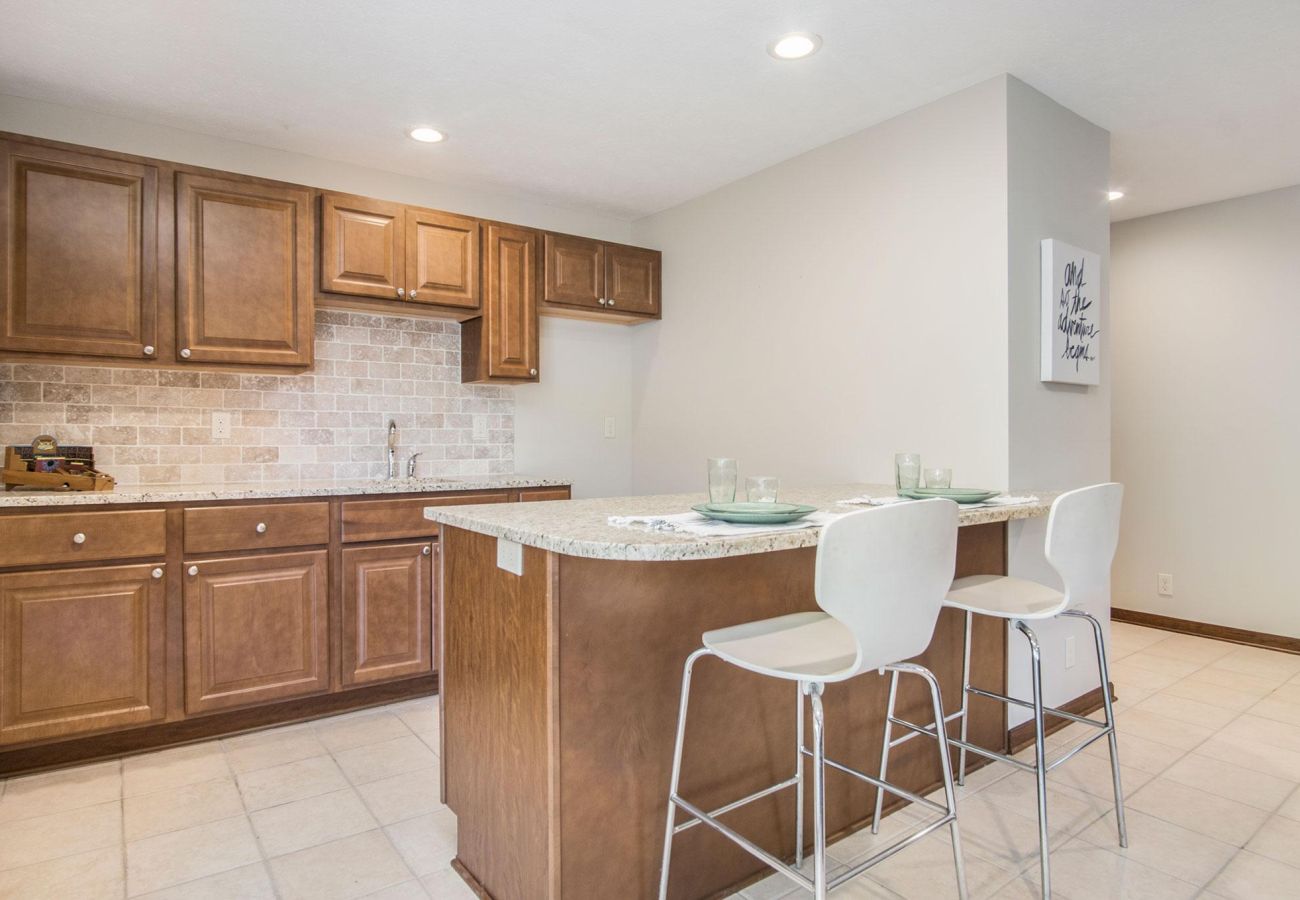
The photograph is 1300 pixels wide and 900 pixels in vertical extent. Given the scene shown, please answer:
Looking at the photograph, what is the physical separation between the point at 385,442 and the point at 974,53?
2.89 m

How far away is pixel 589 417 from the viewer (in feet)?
14.3

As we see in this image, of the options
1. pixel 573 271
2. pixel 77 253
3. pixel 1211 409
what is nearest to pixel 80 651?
pixel 77 253

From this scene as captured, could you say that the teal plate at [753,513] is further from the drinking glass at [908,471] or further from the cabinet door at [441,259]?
the cabinet door at [441,259]

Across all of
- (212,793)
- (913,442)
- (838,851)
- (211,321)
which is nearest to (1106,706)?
(838,851)

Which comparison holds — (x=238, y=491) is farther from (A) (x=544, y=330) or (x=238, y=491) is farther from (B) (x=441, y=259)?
(A) (x=544, y=330)

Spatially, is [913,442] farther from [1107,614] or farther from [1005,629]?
[1107,614]

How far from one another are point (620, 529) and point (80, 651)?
2157mm

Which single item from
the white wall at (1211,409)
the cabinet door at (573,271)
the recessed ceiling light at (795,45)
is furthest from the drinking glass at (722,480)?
the white wall at (1211,409)

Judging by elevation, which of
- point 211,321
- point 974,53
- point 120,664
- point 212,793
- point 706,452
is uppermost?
point 974,53

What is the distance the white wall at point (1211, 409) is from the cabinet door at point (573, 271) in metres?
3.06

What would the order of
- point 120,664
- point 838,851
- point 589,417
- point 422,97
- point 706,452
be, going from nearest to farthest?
point 838,851, point 120,664, point 422,97, point 706,452, point 589,417

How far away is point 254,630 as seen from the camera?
111 inches

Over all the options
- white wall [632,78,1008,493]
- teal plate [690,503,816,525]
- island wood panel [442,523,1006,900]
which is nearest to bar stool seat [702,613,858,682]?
island wood panel [442,523,1006,900]

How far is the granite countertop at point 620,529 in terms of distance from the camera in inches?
52.9
